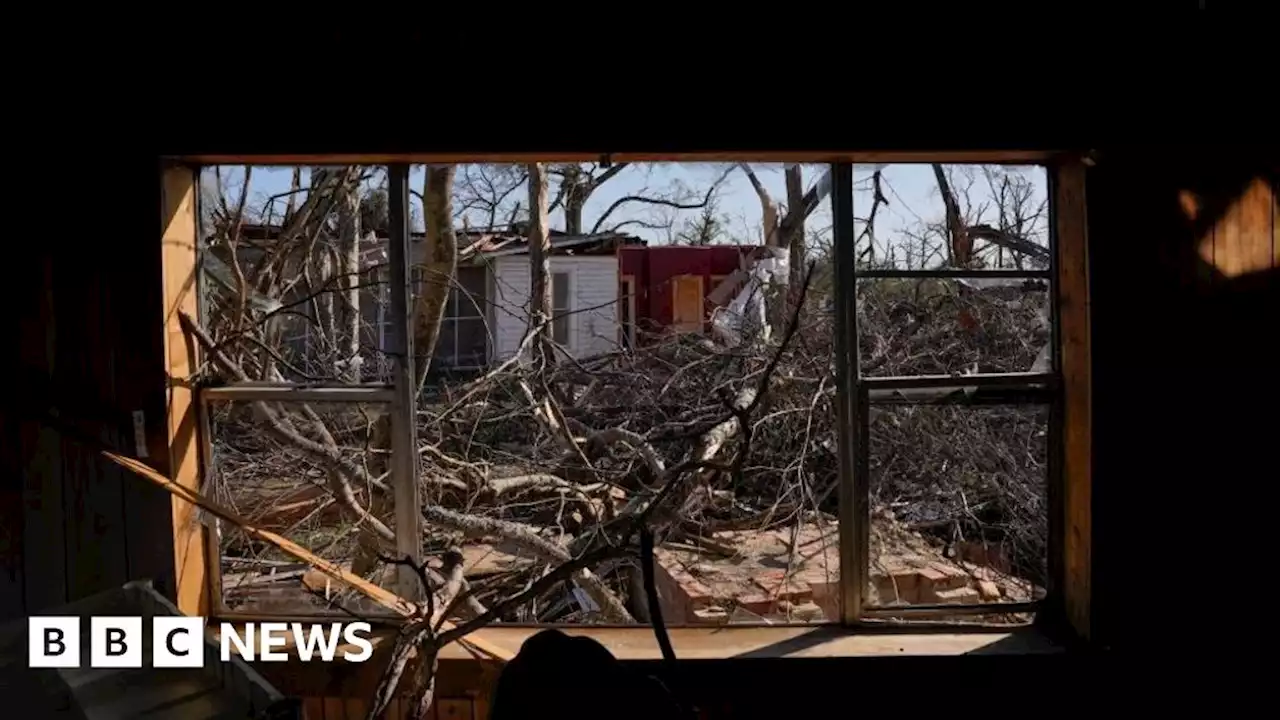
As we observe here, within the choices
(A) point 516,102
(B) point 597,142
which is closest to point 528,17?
(A) point 516,102

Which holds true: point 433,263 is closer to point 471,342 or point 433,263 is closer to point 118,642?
point 471,342

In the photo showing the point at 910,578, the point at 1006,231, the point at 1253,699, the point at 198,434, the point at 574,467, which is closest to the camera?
the point at 1253,699

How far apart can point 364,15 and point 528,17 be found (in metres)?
0.39

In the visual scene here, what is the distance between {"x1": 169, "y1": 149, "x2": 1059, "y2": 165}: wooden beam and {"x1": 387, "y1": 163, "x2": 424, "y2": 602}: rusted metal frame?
5.3 inches

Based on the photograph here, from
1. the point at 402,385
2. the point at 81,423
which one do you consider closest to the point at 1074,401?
the point at 402,385

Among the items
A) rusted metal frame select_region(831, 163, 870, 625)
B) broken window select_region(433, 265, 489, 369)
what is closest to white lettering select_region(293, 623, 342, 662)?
Answer: rusted metal frame select_region(831, 163, 870, 625)

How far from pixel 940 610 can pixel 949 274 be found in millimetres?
888

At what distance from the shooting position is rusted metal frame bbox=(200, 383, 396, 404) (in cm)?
222

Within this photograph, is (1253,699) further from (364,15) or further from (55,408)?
(55,408)

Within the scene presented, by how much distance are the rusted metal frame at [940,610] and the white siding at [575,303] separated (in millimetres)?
1868

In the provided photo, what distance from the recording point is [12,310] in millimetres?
2096

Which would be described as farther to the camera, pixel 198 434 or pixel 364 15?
pixel 198 434

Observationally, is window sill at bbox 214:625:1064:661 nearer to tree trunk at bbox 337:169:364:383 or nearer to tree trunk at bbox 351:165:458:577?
tree trunk at bbox 337:169:364:383

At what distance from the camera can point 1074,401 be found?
214 cm
